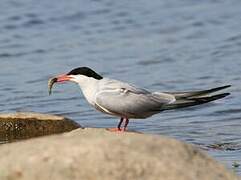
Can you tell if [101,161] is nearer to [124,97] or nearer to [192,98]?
[124,97]

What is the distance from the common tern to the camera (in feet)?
Answer: 27.5

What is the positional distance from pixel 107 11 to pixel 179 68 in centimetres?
607

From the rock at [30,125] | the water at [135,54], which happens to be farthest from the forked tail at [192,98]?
the rock at [30,125]

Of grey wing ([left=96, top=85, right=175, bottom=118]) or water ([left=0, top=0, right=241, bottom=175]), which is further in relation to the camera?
water ([left=0, top=0, right=241, bottom=175])

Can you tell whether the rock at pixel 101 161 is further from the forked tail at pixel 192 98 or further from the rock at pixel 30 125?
the rock at pixel 30 125

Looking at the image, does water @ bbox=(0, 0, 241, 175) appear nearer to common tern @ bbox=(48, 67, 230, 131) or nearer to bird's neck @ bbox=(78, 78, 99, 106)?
common tern @ bbox=(48, 67, 230, 131)

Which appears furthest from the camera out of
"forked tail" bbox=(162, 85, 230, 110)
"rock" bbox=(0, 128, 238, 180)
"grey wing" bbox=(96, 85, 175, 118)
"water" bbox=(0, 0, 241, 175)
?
"water" bbox=(0, 0, 241, 175)

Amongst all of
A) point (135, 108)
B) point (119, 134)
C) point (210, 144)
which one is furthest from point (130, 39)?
point (119, 134)

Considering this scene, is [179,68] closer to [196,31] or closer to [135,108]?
[196,31]

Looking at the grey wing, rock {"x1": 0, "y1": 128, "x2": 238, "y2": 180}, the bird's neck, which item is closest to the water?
the grey wing

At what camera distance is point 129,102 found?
27.7 ft

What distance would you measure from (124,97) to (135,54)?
7256mm

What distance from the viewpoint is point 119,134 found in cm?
625

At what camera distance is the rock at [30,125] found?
31.8 feet
